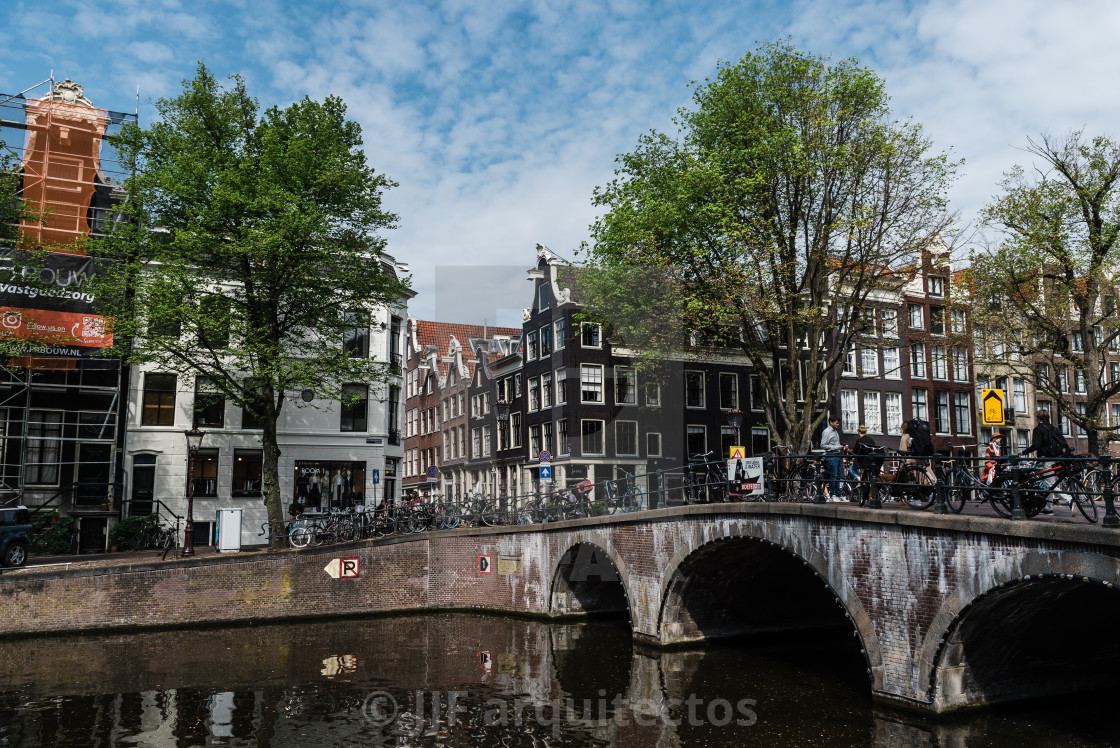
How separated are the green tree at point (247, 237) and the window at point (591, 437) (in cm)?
1443

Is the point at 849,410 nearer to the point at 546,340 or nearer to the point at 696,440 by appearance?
the point at 696,440

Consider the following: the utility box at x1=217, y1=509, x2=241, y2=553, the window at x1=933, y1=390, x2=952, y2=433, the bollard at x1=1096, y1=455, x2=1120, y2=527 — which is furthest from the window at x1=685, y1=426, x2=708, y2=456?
the bollard at x1=1096, y1=455, x2=1120, y2=527

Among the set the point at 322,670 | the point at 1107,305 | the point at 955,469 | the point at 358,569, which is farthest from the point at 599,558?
the point at 1107,305

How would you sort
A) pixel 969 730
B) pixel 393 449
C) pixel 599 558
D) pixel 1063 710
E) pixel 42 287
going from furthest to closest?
pixel 393 449, pixel 42 287, pixel 599 558, pixel 1063 710, pixel 969 730

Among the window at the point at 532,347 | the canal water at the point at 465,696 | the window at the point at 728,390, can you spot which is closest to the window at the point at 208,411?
the canal water at the point at 465,696

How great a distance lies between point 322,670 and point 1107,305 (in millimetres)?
22851

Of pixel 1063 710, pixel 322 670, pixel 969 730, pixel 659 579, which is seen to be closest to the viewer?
pixel 969 730

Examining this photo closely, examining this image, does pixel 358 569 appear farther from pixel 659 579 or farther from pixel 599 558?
pixel 659 579

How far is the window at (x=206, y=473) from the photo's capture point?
30.3 meters

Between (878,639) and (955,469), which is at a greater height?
(955,469)

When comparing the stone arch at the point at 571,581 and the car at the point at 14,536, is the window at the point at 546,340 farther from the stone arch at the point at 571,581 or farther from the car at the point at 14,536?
the car at the point at 14,536

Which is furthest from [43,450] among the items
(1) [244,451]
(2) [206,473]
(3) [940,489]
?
(3) [940,489]

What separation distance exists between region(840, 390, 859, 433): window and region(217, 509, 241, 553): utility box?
29141 mm

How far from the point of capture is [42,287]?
85.6ft
